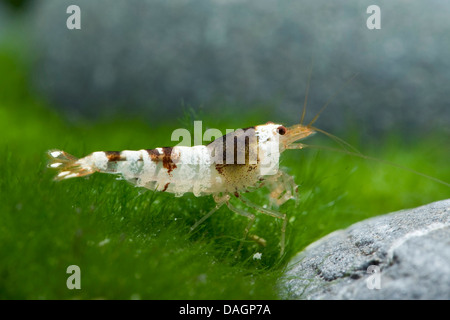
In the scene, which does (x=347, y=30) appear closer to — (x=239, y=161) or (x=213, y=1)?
(x=213, y=1)

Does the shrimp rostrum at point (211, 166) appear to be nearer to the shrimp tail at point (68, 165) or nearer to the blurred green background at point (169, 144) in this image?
the shrimp tail at point (68, 165)

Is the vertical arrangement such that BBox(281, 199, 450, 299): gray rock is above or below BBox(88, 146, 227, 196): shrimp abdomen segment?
below

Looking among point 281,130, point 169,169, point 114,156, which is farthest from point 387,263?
point 114,156

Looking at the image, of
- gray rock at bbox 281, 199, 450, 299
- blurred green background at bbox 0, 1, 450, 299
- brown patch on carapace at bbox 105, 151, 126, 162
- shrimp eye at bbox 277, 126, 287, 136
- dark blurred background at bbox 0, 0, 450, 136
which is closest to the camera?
gray rock at bbox 281, 199, 450, 299

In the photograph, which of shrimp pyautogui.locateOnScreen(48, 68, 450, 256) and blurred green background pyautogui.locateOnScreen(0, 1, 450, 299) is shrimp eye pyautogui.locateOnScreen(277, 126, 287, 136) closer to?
shrimp pyautogui.locateOnScreen(48, 68, 450, 256)

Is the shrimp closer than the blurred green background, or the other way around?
the blurred green background

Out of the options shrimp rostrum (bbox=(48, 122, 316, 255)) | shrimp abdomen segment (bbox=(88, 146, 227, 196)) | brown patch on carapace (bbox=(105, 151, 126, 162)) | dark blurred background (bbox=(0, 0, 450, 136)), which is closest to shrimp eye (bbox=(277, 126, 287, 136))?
shrimp rostrum (bbox=(48, 122, 316, 255))

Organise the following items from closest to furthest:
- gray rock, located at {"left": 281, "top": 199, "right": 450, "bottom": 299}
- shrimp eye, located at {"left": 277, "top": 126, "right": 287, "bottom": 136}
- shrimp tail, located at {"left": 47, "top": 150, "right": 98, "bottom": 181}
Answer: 1. gray rock, located at {"left": 281, "top": 199, "right": 450, "bottom": 299}
2. shrimp tail, located at {"left": 47, "top": 150, "right": 98, "bottom": 181}
3. shrimp eye, located at {"left": 277, "top": 126, "right": 287, "bottom": 136}
